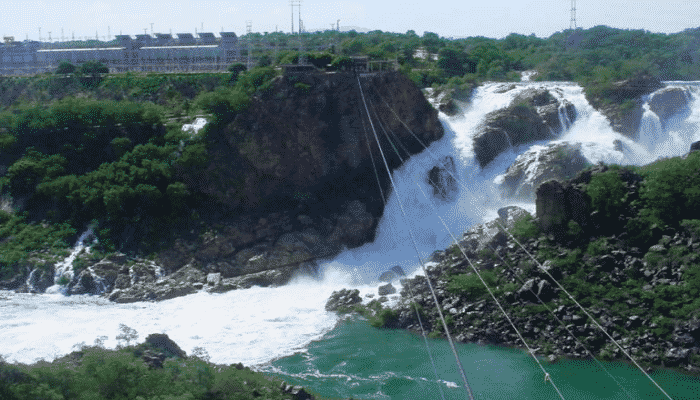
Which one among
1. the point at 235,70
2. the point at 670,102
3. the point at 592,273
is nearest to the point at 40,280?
the point at 235,70

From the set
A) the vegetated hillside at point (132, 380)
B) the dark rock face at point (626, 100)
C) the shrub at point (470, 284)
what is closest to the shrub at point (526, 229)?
the shrub at point (470, 284)

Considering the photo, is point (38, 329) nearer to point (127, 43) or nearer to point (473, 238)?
point (473, 238)

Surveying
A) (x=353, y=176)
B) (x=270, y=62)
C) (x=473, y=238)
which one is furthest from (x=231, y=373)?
(x=270, y=62)

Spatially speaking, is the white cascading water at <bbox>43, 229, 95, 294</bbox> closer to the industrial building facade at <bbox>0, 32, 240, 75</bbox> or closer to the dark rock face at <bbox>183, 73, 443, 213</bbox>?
the dark rock face at <bbox>183, 73, 443, 213</bbox>

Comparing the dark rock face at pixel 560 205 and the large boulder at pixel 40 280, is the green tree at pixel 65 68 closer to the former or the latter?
the large boulder at pixel 40 280

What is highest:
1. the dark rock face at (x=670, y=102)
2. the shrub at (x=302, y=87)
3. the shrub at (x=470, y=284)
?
the shrub at (x=302, y=87)

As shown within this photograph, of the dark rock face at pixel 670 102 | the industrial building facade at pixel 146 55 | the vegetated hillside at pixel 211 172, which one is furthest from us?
the industrial building facade at pixel 146 55

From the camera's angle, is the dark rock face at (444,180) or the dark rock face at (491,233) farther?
the dark rock face at (444,180)

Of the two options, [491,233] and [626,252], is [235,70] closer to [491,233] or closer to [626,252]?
[491,233]
